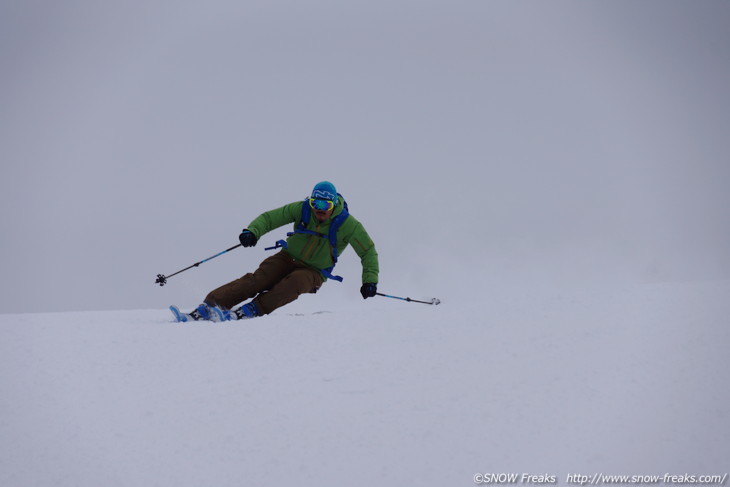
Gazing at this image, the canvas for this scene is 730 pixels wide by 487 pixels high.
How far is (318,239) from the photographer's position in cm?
785

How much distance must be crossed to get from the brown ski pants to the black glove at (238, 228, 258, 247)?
0.35m

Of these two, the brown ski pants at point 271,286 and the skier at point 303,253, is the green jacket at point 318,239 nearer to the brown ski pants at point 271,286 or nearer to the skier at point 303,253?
the skier at point 303,253

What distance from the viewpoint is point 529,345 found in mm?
4602

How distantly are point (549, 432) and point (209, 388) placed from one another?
218 centimetres

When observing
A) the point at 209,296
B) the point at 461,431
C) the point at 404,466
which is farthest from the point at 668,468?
the point at 209,296

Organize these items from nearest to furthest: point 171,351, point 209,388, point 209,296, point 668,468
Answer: point 668,468 < point 209,388 < point 171,351 < point 209,296

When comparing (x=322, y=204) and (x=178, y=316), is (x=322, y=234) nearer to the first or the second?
(x=322, y=204)

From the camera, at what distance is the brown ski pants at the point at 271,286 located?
7215 millimetres

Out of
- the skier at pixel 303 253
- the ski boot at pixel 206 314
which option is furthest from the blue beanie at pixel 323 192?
the ski boot at pixel 206 314

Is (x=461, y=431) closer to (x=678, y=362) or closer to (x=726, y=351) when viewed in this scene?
(x=678, y=362)

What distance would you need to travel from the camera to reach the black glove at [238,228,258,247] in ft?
24.6

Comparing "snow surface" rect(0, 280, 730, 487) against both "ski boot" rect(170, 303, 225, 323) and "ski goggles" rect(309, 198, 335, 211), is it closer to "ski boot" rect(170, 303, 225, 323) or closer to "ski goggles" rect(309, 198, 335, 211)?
"ski boot" rect(170, 303, 225, 323)

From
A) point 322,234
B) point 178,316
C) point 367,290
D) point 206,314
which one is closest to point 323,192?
point 322,234

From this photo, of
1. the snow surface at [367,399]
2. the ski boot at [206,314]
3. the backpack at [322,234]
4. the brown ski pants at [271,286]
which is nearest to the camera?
the snow surface at [367,399]
